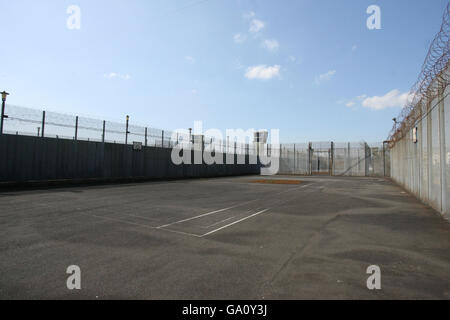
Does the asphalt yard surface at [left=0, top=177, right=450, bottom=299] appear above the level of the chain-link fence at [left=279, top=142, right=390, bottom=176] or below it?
below

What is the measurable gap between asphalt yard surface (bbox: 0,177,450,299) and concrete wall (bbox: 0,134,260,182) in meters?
8.76

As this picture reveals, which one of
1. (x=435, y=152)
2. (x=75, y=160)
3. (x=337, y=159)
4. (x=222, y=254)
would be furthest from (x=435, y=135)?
(x=337, y=159)

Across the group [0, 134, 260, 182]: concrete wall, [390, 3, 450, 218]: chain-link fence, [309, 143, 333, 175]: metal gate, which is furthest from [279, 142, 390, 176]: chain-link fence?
[390, 3, 450, 218]: chain-link fence

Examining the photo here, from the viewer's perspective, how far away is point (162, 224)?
20.0ft

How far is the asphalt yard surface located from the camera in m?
2.87

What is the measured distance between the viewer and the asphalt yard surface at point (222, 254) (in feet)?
9.41

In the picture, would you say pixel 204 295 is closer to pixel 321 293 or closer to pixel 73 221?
pixel 321 293

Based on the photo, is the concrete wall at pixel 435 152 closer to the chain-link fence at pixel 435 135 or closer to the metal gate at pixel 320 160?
the chain-link fence at pixel 435 135

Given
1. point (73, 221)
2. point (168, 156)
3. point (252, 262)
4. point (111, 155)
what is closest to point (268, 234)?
point (252, 262)

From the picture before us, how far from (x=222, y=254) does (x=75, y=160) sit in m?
16.2

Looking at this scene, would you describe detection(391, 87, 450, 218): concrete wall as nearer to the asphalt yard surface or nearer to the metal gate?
the asphalt yard surface

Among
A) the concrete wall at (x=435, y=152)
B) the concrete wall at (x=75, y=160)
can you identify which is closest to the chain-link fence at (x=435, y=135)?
the concrete wall at (x=435, y=152)

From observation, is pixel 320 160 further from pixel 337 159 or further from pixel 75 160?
pixel 75 160

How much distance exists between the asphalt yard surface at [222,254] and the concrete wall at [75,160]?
345 inches
